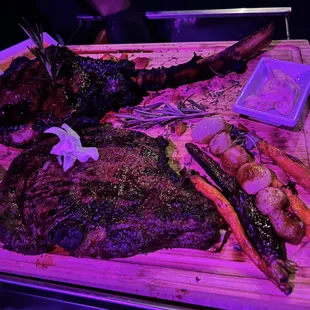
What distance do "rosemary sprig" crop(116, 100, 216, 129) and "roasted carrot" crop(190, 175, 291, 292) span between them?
22.2 inches

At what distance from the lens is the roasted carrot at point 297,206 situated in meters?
1.69

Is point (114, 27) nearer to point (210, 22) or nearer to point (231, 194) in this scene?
point (210, 22)

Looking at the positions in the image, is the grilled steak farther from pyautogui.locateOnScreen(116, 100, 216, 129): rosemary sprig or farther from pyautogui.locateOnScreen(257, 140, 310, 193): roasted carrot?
pyautogui.locateOnScreen(257, 140, 310, 193): roasted carrot

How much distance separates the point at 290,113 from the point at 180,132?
2.20 ft

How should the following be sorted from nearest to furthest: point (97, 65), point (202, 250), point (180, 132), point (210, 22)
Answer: point (202, 250) < point (180, 132) < point (97, 65) < point (210, 22)

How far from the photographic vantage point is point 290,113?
82.7 inches

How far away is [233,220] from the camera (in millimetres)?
1736

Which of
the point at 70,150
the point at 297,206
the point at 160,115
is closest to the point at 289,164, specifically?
the point at 297,206

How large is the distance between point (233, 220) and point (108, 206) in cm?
62

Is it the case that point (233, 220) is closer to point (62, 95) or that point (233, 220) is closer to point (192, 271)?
point (192, 271)

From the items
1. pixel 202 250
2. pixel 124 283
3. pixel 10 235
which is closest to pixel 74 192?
pixel 10 235

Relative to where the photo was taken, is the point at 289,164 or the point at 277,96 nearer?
the point at 289,164

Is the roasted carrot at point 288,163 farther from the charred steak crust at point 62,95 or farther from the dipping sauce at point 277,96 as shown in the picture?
the charred steak crust at point 62,95

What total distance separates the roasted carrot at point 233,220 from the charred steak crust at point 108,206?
0.14 feet
